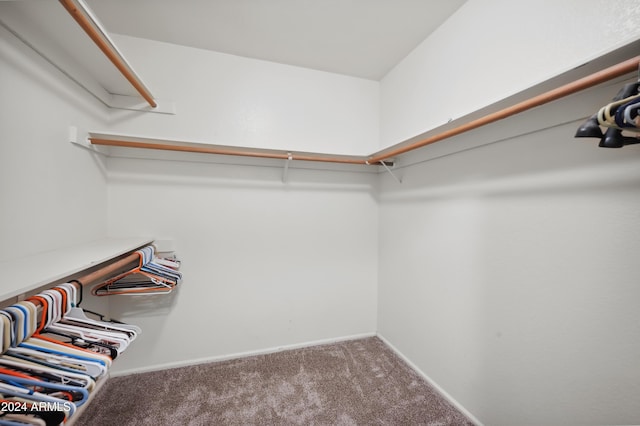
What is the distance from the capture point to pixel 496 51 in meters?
1.28

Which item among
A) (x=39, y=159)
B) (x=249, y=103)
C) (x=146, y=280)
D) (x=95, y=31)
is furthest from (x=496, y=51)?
(x=146, y=280)

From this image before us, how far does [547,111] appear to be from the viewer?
1054 mm

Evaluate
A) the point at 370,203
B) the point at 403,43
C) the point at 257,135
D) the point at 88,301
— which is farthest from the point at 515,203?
the point at 88,301

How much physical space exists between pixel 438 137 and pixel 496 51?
555 mm

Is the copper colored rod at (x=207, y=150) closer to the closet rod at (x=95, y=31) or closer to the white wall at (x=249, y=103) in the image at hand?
the white wall at (x=249, y=103)

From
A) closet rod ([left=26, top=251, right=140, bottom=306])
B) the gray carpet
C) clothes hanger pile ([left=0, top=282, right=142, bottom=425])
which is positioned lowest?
the gray carpet

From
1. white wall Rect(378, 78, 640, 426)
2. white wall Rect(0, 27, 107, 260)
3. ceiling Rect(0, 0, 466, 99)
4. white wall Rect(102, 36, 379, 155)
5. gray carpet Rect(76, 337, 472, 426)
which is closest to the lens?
white wall Rect(378, 78, 640, 426)

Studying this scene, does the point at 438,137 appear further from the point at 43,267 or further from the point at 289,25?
the point at 43,267

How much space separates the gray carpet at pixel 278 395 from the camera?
4.63ft

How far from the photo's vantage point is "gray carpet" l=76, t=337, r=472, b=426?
55.6 inches

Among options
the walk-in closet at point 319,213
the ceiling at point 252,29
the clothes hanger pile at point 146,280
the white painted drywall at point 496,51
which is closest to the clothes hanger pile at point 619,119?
the walk-in closet at point 319,213

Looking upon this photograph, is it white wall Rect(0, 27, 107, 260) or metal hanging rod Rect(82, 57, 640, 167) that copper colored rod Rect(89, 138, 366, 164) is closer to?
metal hanging rod Rect(82, 57, 640, 167)

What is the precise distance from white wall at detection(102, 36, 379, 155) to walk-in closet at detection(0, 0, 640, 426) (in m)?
0.02

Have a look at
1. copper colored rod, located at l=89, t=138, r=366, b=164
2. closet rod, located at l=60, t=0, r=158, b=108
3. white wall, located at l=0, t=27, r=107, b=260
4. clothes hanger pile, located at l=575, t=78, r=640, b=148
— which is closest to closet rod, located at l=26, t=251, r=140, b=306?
white wall, located at l=0, t=27, r=107, b=260
